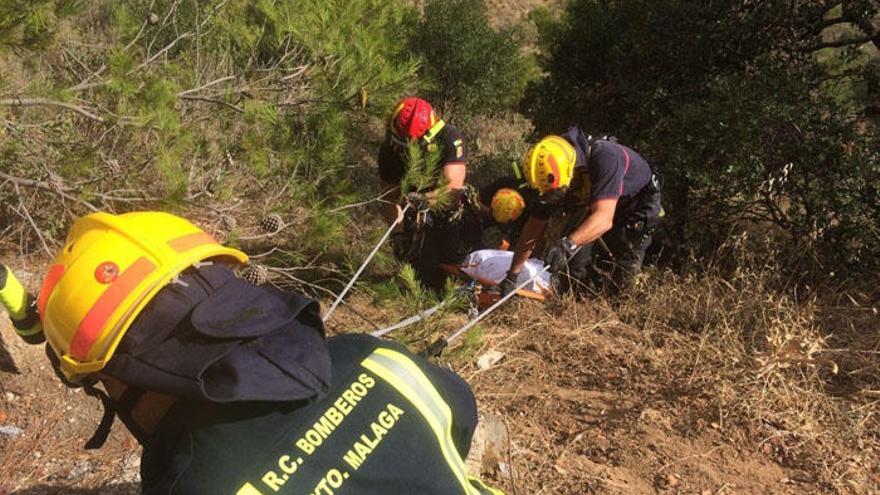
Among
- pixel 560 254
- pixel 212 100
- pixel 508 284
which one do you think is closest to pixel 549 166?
pixel 560 254

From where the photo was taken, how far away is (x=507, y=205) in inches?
171

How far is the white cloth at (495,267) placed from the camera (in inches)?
163

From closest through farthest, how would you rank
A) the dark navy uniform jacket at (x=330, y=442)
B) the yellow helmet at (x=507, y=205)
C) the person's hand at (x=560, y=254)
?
the dark navy uniform jacket at (x=330, y=442) < the person's hand at (x=560, y=254) < the yellow helmet at (x=507, y=205)

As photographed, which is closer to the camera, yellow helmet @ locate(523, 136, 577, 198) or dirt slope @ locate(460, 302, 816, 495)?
dirt slope @ locate(460, 302, 816, 495)

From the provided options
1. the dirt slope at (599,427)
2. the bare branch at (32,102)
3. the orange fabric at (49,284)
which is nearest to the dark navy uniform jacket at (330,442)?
the orange fabric at (49,284)

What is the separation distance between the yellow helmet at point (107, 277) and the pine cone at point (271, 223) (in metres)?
1.99

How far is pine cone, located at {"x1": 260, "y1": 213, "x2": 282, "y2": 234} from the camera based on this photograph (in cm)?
324

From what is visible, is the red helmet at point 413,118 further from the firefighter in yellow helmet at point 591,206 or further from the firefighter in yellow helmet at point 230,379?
the firefighter in yellow helmet at point 230,379

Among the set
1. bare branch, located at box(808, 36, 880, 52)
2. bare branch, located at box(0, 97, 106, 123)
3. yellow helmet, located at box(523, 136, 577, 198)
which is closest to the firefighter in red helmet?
yellow helmet, located at box(523, 136, 577, 198)

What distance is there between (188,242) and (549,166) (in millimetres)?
2445

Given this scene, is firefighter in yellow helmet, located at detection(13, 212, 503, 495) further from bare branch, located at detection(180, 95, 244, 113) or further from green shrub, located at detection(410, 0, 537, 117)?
green shrub, located at detection(410, 0, 537, 117)

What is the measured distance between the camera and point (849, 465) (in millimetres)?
2486

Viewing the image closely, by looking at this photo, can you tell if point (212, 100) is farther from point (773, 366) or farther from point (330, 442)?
point (773, 366)

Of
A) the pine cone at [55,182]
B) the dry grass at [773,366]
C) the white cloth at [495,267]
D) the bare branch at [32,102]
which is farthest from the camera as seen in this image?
the white cloth at [495,267]
